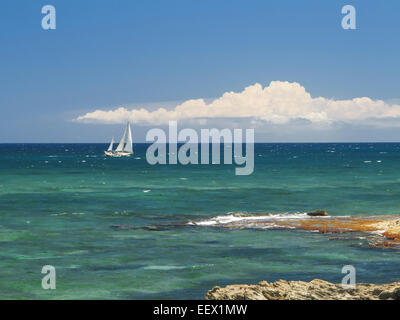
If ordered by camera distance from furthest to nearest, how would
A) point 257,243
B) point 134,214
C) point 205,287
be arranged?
point 134,214 < point 257,243 < point 205,287

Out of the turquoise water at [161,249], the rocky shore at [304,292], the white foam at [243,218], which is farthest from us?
the white foam at [243,218]

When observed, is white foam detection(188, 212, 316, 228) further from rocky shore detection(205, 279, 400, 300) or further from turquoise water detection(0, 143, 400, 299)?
rocky shore detection(205, 279, 400, 300)

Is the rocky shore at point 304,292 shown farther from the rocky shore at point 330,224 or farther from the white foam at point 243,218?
the white foam at point 243,218

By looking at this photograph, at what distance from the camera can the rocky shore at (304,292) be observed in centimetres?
2030

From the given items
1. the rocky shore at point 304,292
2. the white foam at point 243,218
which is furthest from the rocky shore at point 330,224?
the rocky shore at point 304,292

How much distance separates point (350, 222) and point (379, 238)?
872 cm

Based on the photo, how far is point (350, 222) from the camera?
162ft

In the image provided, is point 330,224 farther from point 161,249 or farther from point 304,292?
point 304,292

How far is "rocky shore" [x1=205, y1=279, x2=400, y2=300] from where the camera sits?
20297mm

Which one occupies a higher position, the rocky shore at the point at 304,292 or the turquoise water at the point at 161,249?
the rocky shore at the point at 304,292

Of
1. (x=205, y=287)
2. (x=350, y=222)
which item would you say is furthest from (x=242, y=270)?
(x=350, y=222)

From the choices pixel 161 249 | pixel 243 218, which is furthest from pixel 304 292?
pixel 243 218
